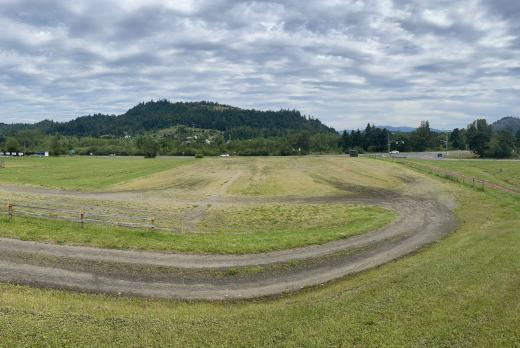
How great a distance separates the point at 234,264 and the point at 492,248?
14266 mm

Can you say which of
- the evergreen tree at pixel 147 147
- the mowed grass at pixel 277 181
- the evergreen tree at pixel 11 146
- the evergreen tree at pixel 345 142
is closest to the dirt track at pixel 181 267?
the mowed grass at pixel 277 181

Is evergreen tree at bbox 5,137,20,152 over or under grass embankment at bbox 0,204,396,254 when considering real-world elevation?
over

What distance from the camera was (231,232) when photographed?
102 feet

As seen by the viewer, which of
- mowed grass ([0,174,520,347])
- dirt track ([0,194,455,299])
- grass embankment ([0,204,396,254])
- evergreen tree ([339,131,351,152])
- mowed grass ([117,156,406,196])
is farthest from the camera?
evergreen tree ([339,131,351,152])

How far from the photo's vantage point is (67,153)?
639ft

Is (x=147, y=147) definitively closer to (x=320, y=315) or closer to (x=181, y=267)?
(x=181, y=267)

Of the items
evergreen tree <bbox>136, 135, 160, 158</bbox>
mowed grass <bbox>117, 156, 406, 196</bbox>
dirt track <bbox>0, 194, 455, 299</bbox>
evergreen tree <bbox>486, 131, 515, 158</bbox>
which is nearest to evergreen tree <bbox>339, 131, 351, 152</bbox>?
evergreen tree <bbox>486, 131, 515, 158</bbox>

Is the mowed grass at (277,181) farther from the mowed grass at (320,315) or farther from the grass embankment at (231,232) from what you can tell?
the mowed grass at (320,315)

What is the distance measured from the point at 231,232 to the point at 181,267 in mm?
10103

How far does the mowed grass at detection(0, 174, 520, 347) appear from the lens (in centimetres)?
1200

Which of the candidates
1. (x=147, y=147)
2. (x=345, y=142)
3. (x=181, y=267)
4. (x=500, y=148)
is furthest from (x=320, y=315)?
(x=345, y=142)

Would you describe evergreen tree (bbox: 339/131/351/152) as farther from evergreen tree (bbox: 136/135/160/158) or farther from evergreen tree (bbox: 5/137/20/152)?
evergreen tree (bbox: 5/137/20/152)

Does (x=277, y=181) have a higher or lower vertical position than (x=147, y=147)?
lower

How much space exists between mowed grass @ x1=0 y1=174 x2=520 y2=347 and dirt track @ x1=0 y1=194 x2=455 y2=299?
1169 mm
